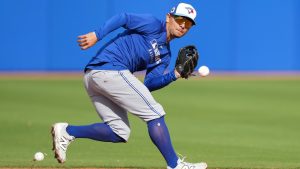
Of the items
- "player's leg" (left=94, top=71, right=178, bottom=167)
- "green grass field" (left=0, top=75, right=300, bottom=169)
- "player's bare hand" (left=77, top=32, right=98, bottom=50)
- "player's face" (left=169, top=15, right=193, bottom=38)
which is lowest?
"green grass field" (left=0, top=75, right=300, bottom=169)

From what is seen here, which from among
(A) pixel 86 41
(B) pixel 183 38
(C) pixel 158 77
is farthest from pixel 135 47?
(B) pixel 183 38

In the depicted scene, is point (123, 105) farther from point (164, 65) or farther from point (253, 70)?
point (253, 70)

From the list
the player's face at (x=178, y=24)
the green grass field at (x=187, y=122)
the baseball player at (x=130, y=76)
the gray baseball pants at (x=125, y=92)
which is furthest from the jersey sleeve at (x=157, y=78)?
the green grass field at (x=187, y=122)

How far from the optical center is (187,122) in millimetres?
13016

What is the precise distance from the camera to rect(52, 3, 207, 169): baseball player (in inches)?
283

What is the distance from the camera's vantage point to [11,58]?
66.7 ft

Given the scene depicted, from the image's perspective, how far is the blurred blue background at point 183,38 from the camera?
19.7m

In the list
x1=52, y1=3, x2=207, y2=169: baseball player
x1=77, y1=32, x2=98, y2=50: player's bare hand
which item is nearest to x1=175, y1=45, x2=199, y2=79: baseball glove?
x1=52, y1=3, x2=207, y2=169: baseball player

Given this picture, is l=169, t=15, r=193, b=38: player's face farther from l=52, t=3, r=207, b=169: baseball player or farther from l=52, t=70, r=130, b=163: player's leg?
l=52, t=70, r=130, b=163: player's leg

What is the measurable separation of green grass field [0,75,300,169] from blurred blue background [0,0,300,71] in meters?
0.81

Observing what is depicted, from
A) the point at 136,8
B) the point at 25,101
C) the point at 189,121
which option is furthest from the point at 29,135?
the point at 136,8

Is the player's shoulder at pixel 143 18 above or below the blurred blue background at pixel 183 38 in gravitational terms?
above

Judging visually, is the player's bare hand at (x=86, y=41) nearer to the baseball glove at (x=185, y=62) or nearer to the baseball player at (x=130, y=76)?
the baseball player at (x=130, y=76)

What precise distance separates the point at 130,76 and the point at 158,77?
1.27 ft
